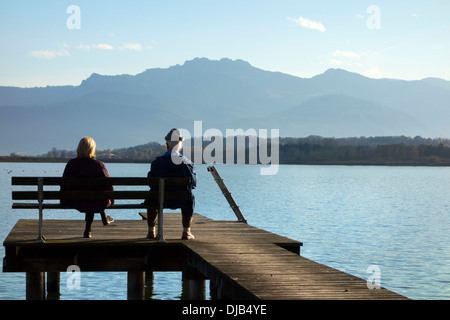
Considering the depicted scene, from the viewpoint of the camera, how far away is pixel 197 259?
12.7 metres

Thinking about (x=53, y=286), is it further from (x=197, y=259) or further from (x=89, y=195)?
(x=197, y=259)

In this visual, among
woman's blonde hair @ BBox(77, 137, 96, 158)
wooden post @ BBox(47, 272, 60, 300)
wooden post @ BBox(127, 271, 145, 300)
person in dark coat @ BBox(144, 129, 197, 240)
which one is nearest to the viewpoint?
person in dark coat @ BBox(144, 129, 197, 240)

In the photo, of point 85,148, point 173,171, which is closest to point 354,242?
point 173,171

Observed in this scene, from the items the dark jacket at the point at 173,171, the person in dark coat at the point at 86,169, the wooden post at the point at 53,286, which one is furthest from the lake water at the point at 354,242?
the dark jacket at the point at 173,171

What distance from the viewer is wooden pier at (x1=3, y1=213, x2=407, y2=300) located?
9599 mm

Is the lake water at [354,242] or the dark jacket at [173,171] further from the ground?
the dark jacket at [173,171]

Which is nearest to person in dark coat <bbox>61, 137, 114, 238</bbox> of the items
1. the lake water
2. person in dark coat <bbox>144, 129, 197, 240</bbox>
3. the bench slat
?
the bench slat

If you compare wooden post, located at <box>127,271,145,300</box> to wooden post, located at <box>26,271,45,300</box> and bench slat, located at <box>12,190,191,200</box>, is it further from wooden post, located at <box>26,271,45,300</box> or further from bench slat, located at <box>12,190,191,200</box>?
bench slat, located at <box>12,190,191,200</box>

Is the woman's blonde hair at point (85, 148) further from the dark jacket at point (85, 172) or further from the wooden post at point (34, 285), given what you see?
the wooden post at point (34, 285)

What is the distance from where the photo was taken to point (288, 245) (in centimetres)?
1445

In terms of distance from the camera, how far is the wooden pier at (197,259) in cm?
960
